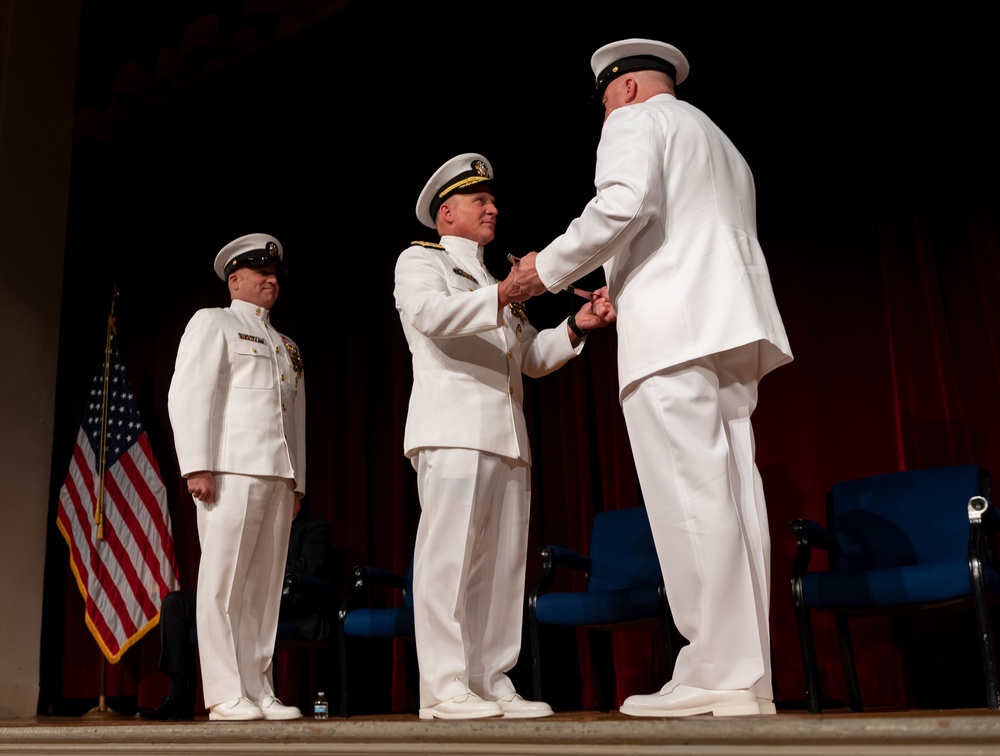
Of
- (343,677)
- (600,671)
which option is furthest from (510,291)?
(343,677)

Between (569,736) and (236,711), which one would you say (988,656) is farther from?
(236,711)

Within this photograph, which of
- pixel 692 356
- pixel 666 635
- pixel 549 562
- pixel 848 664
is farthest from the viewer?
pixel 549 562

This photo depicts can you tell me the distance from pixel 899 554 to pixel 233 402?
7.39 ft

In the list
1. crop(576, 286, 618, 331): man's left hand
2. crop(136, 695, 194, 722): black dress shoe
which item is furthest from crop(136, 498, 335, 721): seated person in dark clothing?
crop(576, 286, 618, 331): man's left hand

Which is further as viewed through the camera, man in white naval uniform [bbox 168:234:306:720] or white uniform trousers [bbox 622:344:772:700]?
man in white naval uniform [bbox 168:234:306:720]

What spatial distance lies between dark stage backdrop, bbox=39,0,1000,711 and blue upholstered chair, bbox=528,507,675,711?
285 millimetres

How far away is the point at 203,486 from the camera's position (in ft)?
10.3

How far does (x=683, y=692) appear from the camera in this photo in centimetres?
198

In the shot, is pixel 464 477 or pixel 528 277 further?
pixel 464 477

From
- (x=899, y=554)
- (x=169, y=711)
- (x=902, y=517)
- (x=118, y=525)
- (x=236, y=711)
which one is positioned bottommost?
(x=169, y=711)

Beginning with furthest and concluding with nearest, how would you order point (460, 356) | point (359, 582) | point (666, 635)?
point (359, 582) < point (666, 635) < point (460, 356)

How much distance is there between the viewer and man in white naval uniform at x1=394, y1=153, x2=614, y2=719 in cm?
252

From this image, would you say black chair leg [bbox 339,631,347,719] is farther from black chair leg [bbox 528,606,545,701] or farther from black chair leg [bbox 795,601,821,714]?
black chair leg [bbox 795,601,821,714]

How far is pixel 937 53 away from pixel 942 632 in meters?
2.16
